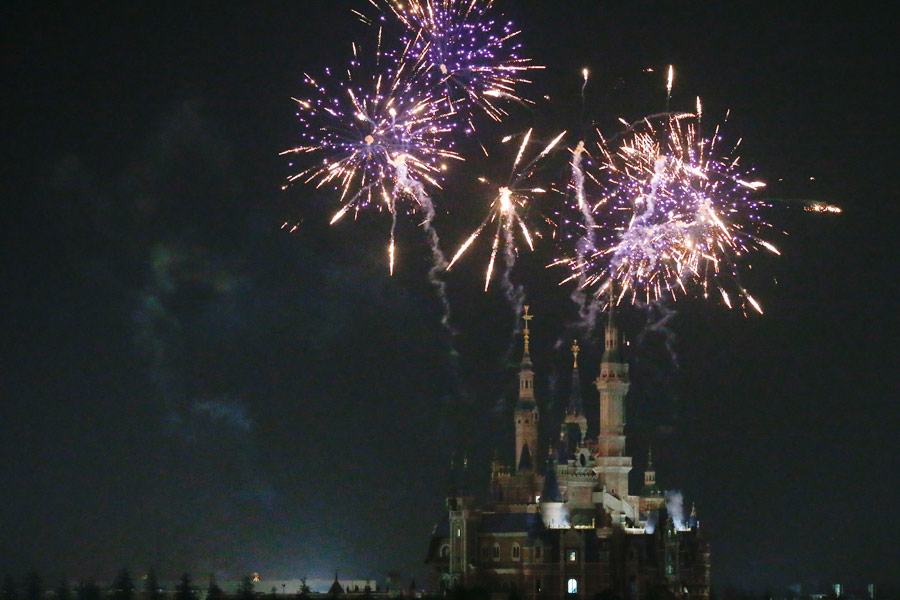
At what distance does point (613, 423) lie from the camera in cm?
13662

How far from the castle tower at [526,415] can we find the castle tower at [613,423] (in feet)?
18.0

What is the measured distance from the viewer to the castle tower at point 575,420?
137m

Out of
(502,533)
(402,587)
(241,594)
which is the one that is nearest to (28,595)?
(241,594)

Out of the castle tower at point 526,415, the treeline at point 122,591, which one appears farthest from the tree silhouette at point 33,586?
the castle tower at point 526,415

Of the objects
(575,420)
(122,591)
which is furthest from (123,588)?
(575,420)

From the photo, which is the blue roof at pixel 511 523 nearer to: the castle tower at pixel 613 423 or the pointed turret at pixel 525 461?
the pointed turret at pixel 525 461

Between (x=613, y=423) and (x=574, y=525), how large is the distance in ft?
39.9

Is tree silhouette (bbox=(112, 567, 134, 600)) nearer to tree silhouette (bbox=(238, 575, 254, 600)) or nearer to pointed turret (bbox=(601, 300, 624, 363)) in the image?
tree silhouette (bbox=(238, 575, 254, 600))

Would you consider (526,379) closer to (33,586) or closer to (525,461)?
(525,461)

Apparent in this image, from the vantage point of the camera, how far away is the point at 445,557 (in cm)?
12719

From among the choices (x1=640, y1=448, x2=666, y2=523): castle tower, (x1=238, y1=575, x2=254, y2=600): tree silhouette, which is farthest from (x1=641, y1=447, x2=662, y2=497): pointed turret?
(x1=238, y1=575, x2=254, y2=600): tree silhouette

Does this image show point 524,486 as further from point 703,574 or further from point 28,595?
point 28,595

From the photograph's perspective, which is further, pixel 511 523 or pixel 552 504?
pixel 552 504

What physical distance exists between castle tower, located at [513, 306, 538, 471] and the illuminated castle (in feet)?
0.27
